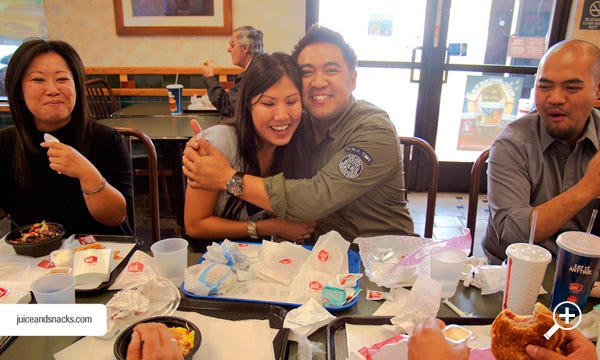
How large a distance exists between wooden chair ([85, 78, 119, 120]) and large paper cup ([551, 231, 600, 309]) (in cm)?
358

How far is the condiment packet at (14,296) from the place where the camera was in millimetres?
1003

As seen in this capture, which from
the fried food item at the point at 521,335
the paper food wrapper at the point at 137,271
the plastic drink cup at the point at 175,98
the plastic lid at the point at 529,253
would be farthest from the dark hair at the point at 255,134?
the plastic drink cup at the point at 175,98

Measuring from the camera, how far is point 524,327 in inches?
29.4

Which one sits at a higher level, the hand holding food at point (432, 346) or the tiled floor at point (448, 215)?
the hand holding food at point (432, 346)

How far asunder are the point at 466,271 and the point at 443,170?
3227 millimetres

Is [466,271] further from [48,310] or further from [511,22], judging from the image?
[511,22]

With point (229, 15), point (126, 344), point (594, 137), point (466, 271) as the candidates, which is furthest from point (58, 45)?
point (229, 15)

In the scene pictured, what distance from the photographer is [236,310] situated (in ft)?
3.29

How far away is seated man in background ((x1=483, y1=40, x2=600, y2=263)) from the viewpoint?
4.84ft

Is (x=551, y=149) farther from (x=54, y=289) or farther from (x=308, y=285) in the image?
(x=54, y=289)

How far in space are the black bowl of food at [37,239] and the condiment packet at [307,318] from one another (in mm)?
718

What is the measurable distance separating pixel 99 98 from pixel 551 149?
11.7 ft

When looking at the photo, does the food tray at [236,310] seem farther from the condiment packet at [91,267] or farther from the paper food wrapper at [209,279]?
the condiment packet at [91,267]

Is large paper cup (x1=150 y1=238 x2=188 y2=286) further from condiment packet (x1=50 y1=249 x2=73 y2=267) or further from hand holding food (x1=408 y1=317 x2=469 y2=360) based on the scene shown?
hand holding food (x1=408 y1=317 x2=469 y2=360)
